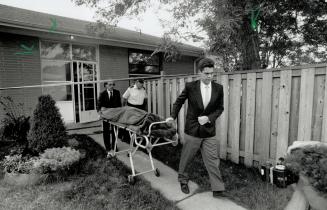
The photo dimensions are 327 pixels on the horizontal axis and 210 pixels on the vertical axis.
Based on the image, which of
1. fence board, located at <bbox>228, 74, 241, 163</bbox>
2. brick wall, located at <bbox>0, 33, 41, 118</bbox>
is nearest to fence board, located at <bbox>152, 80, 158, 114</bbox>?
fence board, located at <bbox>228, 74, 241, 163</bbox>

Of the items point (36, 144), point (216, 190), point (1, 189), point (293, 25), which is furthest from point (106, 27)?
point (293, 25)

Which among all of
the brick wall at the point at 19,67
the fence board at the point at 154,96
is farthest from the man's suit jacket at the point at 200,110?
the brick wall at the point at 19,67

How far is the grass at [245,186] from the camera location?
296cm

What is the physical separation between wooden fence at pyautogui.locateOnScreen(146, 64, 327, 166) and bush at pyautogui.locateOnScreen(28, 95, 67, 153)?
10.2 ft

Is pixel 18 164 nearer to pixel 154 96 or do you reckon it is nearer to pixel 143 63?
pixel 154 96

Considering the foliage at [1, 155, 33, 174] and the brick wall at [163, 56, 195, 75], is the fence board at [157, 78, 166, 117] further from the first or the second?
the brick wall at [163, 56, 195, 75]

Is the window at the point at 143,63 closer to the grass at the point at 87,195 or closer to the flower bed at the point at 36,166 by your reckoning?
the flower bed at the point at 36,166

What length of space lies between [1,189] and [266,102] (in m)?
4.56

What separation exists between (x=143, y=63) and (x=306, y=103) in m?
7.90

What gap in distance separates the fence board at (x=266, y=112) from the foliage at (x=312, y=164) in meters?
2.48

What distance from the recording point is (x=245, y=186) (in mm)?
3471

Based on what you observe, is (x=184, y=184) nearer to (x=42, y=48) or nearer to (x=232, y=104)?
(x=232, y=104)

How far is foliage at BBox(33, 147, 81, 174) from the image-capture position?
369 cm

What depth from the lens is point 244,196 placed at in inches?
124
